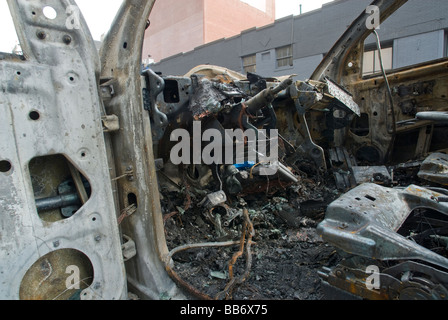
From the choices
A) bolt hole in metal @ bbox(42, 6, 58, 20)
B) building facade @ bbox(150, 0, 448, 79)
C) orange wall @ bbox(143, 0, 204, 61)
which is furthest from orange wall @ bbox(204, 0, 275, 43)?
bolt hole in metal @ bbox(42, 6, 58, 20)

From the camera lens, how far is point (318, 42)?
43.4 feet

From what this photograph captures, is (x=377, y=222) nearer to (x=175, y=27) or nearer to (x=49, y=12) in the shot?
(x=49, y=12)

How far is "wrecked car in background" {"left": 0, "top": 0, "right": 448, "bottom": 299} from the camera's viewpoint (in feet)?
4.08

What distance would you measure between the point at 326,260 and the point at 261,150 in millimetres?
1366

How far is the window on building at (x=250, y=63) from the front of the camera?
16.0 metres

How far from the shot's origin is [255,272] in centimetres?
197

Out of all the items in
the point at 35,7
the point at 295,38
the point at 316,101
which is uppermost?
the point at 295,38

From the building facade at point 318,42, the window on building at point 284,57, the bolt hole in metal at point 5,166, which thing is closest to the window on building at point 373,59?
the building facade at point 318,42

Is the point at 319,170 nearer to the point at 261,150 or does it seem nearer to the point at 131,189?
the point at 261,150

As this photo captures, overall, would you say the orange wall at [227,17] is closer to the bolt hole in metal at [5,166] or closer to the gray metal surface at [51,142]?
the gray metal surface at [51,142]

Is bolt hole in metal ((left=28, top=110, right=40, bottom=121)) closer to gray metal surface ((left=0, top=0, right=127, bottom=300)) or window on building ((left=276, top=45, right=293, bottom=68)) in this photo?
gray metal surface ((left=0, top=0, right=127, bottom=300))

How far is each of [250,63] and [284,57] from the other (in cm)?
217

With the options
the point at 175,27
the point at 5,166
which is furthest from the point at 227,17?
the point at 5,166

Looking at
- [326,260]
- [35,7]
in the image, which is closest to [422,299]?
[326,260]
